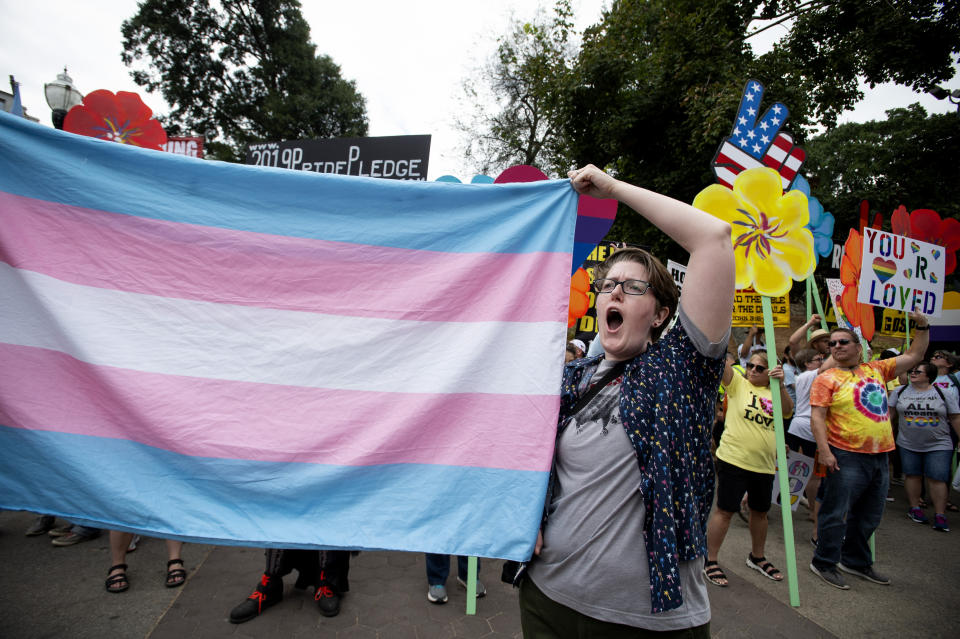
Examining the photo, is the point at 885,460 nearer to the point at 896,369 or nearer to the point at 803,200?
the point at 896,369

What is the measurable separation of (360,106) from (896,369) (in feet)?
81.1

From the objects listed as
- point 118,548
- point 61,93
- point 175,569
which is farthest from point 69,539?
point 61,93

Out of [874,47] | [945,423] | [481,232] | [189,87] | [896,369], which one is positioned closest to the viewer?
[481,232]

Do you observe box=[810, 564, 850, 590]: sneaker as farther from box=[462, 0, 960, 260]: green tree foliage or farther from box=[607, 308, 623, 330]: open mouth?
box=[462, 0, 960, 260]: green tree foliage

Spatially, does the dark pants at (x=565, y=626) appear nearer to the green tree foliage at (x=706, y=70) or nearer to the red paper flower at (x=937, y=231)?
the red paper flower at (x=937, y=231)

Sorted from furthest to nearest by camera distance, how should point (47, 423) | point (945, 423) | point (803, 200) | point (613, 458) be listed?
point (945, 423)
point (803, 200)
point (47, 423)
point (613, 458)

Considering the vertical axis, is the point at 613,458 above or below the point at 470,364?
below

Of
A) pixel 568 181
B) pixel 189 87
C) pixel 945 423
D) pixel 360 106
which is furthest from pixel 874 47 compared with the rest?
pixel 189 87

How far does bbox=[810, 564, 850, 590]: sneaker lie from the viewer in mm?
4164

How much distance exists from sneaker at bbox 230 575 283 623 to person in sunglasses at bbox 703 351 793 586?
11.1 feet

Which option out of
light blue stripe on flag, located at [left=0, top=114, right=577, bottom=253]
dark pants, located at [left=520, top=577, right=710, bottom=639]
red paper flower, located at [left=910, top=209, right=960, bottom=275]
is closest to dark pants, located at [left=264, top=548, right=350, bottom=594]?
dark pants, located at [left=520, top=577, right=710, bottom=639]

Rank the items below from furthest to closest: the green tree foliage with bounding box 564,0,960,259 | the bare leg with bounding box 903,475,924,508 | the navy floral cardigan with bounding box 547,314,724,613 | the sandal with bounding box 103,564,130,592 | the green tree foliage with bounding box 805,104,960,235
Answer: the green tree foliage with bounding box 805,104,960,235
the green tree foliage with bounding box 564,0,960,259
the bare leg with bounding box 903,475,924,508
the sandal with bounding box 103,564,130,592
the navy floral cardigan with bounding box 547,314,724,613

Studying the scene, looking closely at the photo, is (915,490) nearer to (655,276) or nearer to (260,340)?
(655,276)

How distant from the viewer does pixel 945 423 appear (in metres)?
5.68
